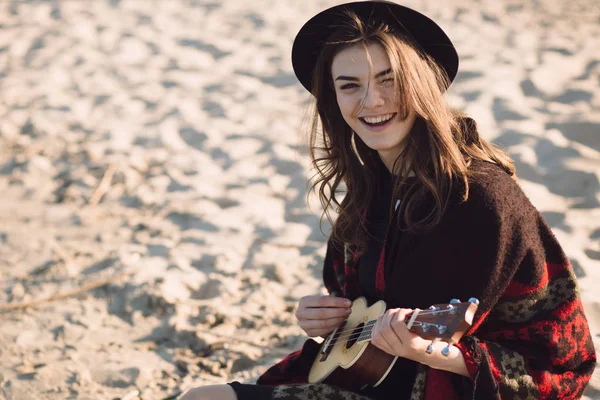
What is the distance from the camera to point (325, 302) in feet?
7.83

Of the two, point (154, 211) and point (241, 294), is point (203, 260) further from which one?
point (154, 211)

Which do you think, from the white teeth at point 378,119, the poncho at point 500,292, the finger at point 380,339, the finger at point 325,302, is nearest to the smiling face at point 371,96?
the white teeth at point 378,119

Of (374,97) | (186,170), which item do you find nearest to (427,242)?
(374,97)

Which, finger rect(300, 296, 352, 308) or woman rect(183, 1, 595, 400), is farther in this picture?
finger rect(300, 296, 352, 308)

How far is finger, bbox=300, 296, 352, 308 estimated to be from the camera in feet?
7.75

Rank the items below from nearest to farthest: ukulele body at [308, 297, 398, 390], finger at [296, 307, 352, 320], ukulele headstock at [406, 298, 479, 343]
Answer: ukulele headstock at [406, 298, 479, 343], ukulele body at [308, 297, 398, 390], finger at [296, 307, 352, 320]

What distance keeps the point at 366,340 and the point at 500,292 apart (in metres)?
0.40

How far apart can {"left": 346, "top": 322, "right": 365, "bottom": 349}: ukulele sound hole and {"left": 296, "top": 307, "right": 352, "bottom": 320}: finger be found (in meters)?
0.13

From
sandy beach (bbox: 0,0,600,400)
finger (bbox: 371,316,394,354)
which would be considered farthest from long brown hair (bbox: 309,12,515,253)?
sandy beach (bbox: 0,0,600,400)

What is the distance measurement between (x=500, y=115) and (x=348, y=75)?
2.79 m

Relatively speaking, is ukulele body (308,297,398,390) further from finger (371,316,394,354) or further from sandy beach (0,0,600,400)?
sandy beach (0,0,600,400)

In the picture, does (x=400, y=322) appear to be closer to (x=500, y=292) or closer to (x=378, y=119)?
(x=500, y=292)

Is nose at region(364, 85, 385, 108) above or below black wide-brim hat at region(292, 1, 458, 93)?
below

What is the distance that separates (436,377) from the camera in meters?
1.96
